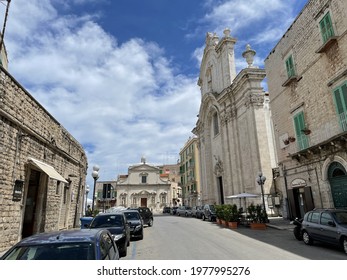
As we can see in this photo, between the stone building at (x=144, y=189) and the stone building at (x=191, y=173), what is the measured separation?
5.29m

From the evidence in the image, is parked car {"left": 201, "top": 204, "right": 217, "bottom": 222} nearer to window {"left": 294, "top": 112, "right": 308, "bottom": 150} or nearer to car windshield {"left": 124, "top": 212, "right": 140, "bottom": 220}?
window {"left": 294, "top": 112, "right": 308, "bottom": 150}

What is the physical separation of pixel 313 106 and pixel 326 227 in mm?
8121

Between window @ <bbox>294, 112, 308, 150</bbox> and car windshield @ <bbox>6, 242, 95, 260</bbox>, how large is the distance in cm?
1479

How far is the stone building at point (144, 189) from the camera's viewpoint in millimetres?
61656

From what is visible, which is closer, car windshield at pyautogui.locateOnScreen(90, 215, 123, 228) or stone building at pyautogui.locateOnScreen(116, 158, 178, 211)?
car windshield at pyautogui.locateOnScreen(90, 215, 123, 228)

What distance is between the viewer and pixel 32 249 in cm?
382

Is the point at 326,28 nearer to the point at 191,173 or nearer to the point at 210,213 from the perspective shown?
the point at 210,213

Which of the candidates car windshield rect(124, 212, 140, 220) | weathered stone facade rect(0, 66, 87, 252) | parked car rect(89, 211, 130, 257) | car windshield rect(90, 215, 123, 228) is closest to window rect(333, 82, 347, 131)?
parked car rect(89, 211, 130, 257)

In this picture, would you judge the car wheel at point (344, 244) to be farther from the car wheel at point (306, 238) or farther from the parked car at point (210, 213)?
the parked car at point (210, 213)

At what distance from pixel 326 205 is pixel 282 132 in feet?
19.6

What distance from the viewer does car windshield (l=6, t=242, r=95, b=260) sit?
3727 millimetres

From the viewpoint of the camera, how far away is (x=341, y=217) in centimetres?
901

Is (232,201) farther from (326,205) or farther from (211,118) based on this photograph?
(326,205)

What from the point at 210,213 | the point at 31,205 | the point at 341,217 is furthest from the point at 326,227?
the point at 210,213
